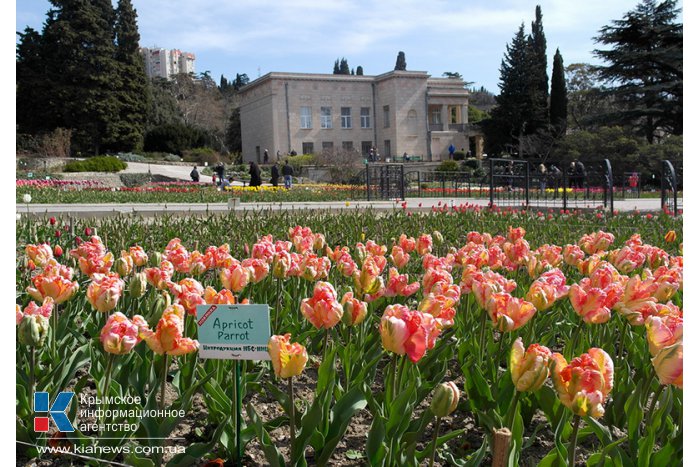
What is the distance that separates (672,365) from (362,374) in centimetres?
100

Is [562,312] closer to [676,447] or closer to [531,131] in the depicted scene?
[676,447]

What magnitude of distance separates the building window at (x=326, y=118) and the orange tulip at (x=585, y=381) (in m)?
54.4

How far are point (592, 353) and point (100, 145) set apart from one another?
1823 inches

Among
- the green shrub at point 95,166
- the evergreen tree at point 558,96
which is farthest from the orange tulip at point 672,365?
the evergreen tree at point 558,96

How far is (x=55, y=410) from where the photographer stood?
78.9 inches

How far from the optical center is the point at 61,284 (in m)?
2.54

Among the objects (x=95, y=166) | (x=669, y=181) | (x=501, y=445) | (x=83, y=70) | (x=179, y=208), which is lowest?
(x=501, y=445)

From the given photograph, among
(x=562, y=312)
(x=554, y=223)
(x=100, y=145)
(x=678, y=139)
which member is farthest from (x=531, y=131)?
(x=562, y=312)

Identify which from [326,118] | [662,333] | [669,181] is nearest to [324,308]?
[662,333]

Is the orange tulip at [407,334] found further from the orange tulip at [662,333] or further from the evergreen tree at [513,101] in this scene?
the evergreen tree at [513,101]

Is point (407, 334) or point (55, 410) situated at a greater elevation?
point (407, 334)

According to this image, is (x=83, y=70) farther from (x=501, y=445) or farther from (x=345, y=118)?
(x=501, y=445)

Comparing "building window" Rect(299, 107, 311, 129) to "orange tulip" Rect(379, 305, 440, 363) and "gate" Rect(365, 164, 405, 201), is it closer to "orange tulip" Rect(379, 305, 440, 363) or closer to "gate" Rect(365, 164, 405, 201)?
"gate" Rect(365, 164, 405, 201)

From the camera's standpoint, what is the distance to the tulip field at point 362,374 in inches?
69.2
